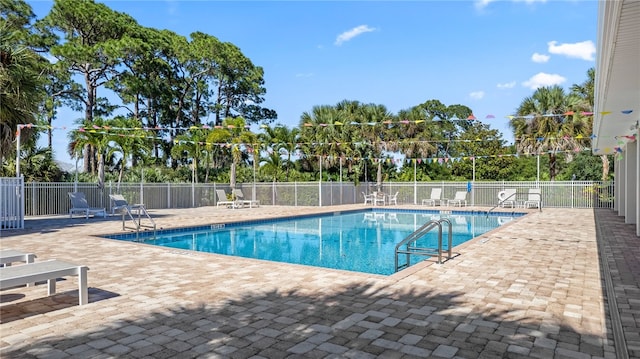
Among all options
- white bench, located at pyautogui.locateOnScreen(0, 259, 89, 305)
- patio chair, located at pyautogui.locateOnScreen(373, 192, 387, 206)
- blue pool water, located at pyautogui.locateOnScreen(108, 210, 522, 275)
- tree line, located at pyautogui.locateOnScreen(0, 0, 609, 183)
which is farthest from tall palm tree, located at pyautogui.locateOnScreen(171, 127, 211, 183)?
white bench, located at pyautogui.locateOnScreen(0, 259, 89, 305)

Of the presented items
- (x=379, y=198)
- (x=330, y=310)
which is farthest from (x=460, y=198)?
(x=330, y=310)

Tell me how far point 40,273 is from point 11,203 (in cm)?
944

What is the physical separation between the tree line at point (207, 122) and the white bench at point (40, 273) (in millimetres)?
13925

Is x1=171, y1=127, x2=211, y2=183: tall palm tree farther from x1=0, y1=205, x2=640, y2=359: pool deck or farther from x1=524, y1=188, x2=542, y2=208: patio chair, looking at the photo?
x1=0, y1=205, x2=640, y2=359: pool deck

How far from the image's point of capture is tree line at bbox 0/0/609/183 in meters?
21.1

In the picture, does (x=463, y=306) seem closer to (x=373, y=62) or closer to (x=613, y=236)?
(x=613, y=236)

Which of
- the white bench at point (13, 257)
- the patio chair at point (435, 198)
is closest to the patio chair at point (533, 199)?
the patio chair at point (435, 198)

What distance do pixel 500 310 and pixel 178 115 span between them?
31649 millimetres

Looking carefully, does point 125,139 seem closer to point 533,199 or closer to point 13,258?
point 13,258

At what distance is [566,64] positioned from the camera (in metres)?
13.7

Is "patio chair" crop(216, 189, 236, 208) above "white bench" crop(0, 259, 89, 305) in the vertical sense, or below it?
below

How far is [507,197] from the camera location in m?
19.9

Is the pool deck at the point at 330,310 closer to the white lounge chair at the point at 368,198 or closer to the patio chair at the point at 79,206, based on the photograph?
the patio chair at the point at 79,206

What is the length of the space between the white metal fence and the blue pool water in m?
5.45
